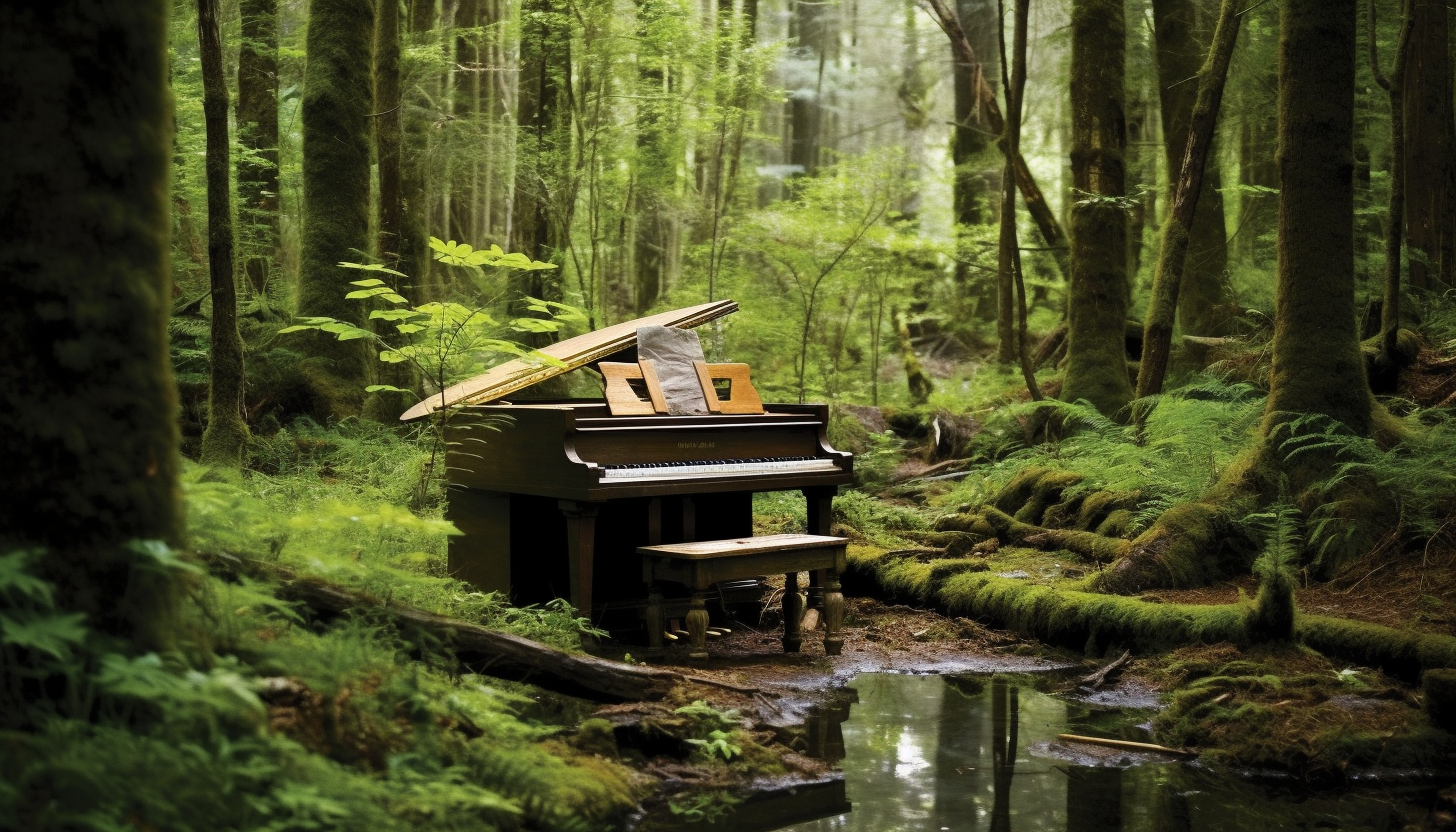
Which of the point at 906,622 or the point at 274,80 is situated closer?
the point at 906,622

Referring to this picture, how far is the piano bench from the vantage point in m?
6.23

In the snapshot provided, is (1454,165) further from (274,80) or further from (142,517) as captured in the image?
(274,80)

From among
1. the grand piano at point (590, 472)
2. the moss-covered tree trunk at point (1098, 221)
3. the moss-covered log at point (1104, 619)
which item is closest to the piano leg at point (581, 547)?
the grand piano at point (590, 472)

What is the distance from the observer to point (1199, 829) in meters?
3.99

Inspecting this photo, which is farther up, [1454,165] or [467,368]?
[1454,165]

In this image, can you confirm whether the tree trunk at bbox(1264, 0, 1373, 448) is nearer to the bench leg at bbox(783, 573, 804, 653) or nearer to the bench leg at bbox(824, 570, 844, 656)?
the bench leg at bbox(824, 570, 844, 656)

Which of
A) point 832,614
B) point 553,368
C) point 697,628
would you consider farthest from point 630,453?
point 832,614

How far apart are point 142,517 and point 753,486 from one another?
4272 mm

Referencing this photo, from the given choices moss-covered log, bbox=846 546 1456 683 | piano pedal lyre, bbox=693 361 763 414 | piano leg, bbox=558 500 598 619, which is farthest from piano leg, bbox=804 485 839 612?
piano leg, bbox=558 500 598 619

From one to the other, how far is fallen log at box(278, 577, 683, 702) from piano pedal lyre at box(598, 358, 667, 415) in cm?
224

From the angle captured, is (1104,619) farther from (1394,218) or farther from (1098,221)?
(1098,221)

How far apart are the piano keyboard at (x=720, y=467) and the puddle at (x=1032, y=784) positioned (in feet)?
5.57

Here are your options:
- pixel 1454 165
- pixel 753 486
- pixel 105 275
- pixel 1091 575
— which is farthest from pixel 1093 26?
pixel 105 275

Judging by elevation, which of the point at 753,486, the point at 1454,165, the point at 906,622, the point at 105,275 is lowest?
the point at 906,622
